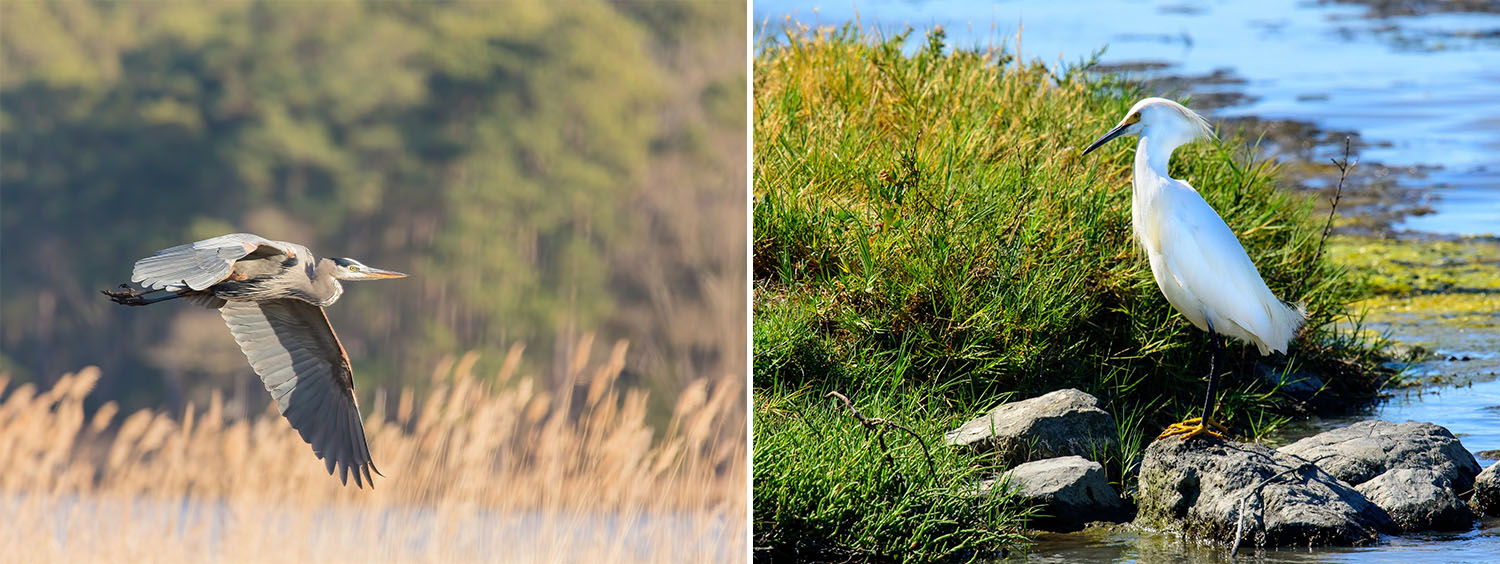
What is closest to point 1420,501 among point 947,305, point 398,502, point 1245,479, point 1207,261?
point 1245,479

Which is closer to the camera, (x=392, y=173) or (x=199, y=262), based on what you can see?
(x=199, y=262)

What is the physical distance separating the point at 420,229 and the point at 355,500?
225 inches

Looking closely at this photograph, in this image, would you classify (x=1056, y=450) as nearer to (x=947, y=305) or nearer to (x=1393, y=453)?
(x=947, y=305)

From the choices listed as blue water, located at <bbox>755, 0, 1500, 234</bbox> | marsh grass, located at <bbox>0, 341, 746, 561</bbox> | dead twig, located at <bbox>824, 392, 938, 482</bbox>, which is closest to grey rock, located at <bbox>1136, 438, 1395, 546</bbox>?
dead twig, located at <bbox>824, 392, 938, 482</bbox>

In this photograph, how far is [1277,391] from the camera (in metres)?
5.15

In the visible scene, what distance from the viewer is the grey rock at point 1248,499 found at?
3.83 meters

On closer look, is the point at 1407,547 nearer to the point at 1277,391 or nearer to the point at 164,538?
the point at 1277,391

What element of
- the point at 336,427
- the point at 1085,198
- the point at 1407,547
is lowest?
the point at 1407,547

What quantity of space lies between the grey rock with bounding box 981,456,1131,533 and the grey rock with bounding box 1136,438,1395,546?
0.11 metres

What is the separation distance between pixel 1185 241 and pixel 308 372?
2550mm

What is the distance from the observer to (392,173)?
10148mm

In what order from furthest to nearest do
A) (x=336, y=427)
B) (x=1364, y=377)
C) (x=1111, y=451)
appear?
(x=1364, y=377)
(x=1111, y=451)
(x=336, y=427)

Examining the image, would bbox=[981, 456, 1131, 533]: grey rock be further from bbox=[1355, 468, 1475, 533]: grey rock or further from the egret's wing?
bbox=[1355, 468, 1475, 533]: grey rock

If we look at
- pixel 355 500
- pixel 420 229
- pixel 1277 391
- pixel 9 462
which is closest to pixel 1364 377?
pixel 1277 391
